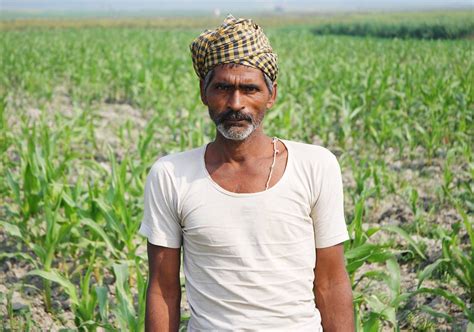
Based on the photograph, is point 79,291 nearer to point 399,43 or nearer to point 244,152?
point 244,152

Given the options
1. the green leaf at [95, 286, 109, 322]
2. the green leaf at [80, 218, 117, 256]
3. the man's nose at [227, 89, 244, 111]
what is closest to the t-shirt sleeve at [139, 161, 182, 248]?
the man's nose at [227, 89, 244, 111]

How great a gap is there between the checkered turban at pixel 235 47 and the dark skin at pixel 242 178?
0.09 feet

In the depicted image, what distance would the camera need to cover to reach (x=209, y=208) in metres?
1.74

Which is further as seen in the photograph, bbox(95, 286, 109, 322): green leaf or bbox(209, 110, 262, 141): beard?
bbox(95, 286, 109, 322): green leaf

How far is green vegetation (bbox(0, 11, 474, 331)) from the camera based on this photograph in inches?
120

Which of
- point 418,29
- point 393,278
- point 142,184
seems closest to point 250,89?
point 393,278

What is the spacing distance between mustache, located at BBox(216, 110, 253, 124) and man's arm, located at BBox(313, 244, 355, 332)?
440 mm

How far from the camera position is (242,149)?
1850 millimetres

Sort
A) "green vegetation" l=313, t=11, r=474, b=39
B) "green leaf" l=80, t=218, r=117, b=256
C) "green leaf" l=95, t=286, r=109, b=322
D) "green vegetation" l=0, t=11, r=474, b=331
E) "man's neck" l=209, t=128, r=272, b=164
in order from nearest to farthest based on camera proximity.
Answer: "man's neck" l=209, t=128, r=272, b=164, "green leaf" l=95, t=286, r=109, b=322, "green vegetation" l=0, t=11, r=474, b=331, "green leaf" l=80, t=218, r=117, b=256, "green vegetation" l=313, t=11, r=474, b=39

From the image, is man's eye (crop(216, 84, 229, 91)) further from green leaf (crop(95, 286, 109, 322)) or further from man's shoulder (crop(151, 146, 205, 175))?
green leaf (crop(95, 286, 109, 322))

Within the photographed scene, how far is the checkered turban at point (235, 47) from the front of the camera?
1735 millimetres

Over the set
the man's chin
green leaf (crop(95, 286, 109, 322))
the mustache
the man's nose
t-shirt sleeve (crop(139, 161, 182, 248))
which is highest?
the man's nose

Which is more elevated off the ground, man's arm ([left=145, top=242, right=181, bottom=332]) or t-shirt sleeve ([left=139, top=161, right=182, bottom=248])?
t-shirt sleeve ([left=139, top=161, right=182, bottom=248])

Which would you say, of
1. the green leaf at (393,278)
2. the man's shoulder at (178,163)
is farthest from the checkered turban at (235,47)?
the green leaf at (393,278)
